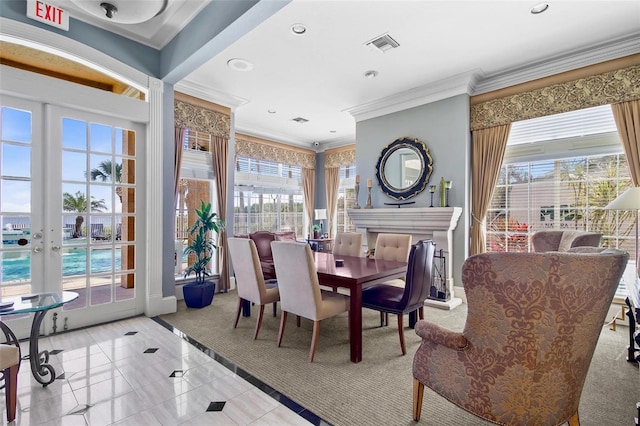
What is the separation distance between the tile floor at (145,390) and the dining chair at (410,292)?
3.70ft

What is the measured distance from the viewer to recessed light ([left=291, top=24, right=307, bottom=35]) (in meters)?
3.03

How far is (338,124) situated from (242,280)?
13.2 feet

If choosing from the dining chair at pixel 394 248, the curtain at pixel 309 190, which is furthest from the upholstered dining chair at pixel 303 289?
the curtain at pixel 309 190

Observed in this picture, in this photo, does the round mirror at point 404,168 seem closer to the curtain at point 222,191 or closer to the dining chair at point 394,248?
the dining chair at point 394,248

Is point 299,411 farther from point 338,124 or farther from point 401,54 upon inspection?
point 338,124

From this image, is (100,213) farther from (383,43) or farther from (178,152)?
(383,43)

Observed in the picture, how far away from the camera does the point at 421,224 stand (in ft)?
14.7

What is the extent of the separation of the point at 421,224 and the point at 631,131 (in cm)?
236

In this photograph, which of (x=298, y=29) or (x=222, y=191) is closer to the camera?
(x=298, y=29)

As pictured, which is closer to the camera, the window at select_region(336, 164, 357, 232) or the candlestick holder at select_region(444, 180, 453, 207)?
the candlestick holder at select_region(444, 180, 453, 207)

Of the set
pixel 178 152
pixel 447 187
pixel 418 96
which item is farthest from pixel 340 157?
pixel 178 152

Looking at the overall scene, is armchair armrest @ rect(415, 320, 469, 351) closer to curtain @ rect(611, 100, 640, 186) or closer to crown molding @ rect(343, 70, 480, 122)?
curtain @ rect(611, 100, 640, 186)

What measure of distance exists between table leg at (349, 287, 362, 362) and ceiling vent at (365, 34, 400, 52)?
8.24ft

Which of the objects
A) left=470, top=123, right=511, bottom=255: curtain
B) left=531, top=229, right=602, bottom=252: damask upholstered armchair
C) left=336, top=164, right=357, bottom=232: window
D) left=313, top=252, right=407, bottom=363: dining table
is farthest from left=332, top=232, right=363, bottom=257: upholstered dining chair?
left=336, top=164, right=357, bottom=232: window
